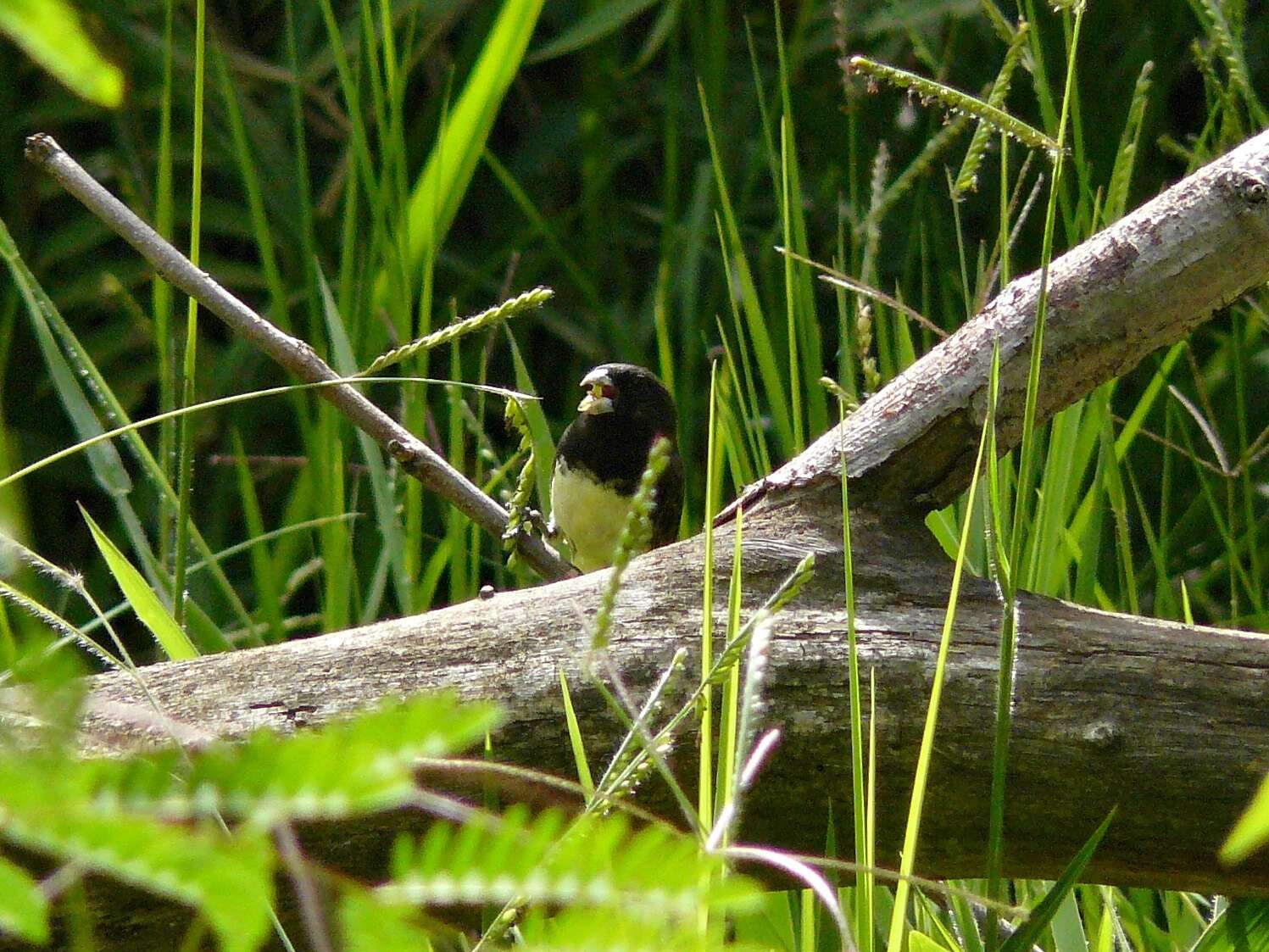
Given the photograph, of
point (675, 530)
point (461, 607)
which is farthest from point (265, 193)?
point (461, 607)

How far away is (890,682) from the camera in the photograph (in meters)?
0.98

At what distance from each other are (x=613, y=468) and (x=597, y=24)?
78 centimetres

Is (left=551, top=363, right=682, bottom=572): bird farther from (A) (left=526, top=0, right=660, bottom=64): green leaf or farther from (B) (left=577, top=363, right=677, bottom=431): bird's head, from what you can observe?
(A) (left=526, top=0, right=660, bottom=64): green leaf

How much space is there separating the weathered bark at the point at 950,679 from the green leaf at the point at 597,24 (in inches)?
56.1

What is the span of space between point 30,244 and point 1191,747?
2.18 metres

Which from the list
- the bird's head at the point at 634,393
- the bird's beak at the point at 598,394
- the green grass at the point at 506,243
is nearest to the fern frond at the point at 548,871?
the green grass at the point at 506,243

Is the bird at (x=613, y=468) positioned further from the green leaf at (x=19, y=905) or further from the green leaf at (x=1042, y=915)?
the green leaf at (x=19, y=905)

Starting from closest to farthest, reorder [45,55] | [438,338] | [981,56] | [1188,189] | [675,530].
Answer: [45,55], [438,338], [1188,189], [675,530], [981,56]

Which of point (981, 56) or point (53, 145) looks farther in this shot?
point (981, 56)

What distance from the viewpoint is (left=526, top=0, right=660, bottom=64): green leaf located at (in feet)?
7.70

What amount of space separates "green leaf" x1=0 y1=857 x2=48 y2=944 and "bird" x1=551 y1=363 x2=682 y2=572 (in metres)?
1.70

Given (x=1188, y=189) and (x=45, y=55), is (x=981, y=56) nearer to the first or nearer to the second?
(x=1188, y=189)

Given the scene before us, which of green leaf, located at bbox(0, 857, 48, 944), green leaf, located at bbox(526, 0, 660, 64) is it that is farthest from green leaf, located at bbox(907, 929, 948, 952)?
green leaf, located at bbox(526, 0, 660, 64)

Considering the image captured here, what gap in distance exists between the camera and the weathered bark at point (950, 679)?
96cm
